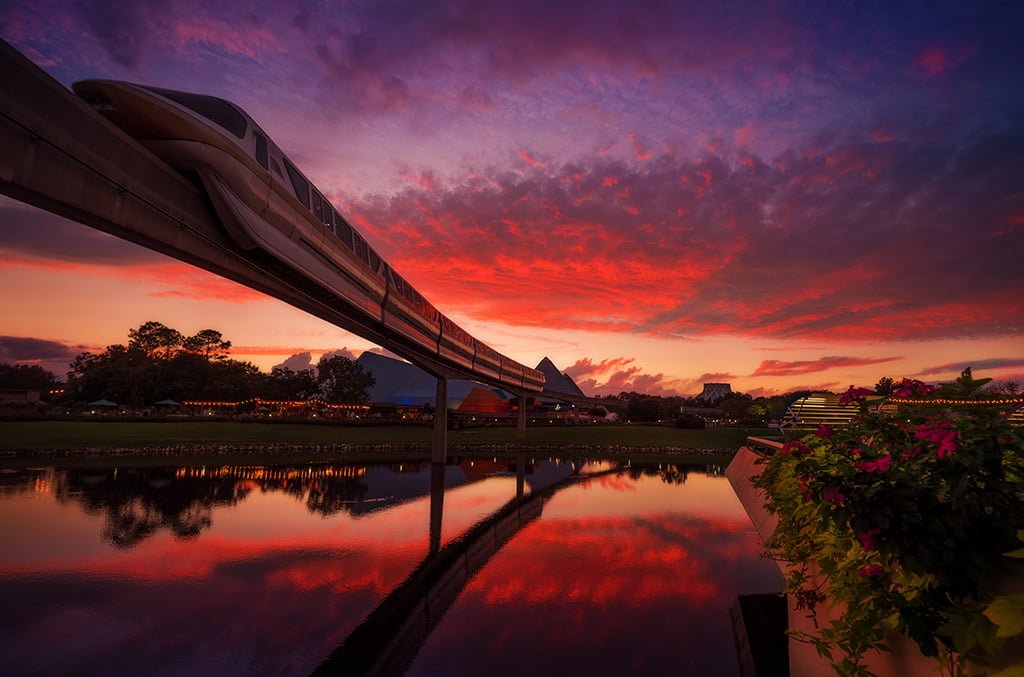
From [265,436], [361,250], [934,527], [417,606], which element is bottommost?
[417,606]

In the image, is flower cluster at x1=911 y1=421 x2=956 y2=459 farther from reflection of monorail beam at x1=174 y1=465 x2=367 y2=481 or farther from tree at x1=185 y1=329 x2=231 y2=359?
tree at x1=185 y1=329 x2=231 y2=359

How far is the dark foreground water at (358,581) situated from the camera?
10.6 m

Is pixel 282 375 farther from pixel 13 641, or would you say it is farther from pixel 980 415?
pixel 980 415

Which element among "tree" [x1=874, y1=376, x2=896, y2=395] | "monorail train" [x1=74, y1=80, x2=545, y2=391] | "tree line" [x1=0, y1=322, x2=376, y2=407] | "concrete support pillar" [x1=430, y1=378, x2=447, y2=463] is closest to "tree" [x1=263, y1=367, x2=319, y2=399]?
"tree line" [x1=0, y1=322, x2=376, y2=407]

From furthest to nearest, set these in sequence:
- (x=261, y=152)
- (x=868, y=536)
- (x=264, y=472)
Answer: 1. (x=264, y=472)
2. (x=261, y=152)
3. (x=868, y=536)

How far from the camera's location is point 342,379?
112 metres

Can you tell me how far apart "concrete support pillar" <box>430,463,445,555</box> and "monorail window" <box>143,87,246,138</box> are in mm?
13815

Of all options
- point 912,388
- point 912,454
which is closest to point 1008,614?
point 912,454

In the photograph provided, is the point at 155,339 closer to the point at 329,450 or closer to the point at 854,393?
the point at 329,450

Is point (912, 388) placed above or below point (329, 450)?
above

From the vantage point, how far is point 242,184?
13.6m

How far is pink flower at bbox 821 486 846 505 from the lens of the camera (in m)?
4.04

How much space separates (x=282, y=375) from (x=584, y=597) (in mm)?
112752

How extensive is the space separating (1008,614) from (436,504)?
27.1 m
